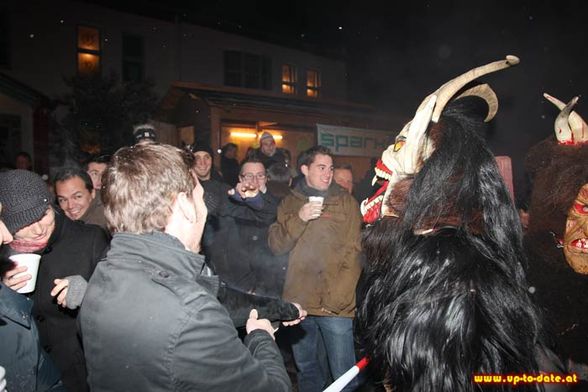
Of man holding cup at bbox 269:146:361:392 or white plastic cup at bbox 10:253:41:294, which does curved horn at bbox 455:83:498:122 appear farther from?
white plastic cup at bbox 10:253:41:294

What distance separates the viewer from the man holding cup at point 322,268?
399cm

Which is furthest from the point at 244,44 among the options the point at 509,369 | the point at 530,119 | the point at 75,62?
the point at 509,369

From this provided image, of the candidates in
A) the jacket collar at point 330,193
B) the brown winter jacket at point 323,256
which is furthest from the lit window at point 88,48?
the brown winter jacket at point 323,256

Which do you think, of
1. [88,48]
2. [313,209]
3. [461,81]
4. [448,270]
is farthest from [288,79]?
[448,270]

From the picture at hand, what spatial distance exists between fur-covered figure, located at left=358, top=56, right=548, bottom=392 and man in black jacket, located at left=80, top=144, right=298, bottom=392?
0.62m

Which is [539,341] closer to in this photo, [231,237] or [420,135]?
[420,135]

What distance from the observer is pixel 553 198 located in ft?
9.80

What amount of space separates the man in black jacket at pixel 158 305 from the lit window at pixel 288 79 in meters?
19.9

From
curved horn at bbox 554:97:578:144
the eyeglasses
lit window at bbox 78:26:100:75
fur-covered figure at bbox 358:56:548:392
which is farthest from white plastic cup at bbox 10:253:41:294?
lit window at bbox 78:26:100:75

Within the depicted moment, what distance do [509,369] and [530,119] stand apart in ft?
32.5

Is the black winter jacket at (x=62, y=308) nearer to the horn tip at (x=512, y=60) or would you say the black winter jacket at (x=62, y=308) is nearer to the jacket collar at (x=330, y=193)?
the jacket collar at (x=330, y=193)

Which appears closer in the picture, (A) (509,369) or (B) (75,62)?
(A) (509,369)

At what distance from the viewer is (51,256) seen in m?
2.94

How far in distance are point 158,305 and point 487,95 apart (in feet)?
7.18
